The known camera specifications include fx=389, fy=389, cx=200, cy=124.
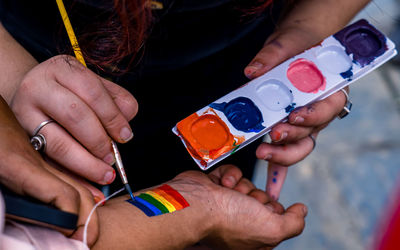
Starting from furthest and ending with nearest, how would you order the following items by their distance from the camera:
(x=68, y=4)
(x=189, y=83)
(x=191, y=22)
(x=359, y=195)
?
1. (x=359, y=195)
2. (x=189, y=83)
3. (x=191, y=22)
4. (x=68, y=4)

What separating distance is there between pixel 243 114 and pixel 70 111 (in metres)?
0.38

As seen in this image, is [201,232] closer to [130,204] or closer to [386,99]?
[130,204]

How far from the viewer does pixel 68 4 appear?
0.81 metres

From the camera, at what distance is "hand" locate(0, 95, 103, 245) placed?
0.59m

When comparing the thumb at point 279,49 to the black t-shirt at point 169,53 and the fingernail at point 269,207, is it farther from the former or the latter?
the fingernail at point 269,207

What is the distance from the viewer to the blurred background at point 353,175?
1.76 m

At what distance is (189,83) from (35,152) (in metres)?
0.49

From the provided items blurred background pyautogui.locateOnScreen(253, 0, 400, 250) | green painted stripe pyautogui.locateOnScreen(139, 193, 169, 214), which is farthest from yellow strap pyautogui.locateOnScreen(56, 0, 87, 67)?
blurred background pyautogui.locateOnScreen(253, 0, 400, 250)

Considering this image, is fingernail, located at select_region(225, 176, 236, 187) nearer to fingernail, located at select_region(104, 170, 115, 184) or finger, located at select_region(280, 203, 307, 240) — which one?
finger, located at select_region(280, 203, 307, 240)

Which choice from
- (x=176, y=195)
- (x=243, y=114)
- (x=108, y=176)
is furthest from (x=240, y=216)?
(x=108, y=176)

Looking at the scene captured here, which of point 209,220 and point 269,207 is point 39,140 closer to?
point 209,220

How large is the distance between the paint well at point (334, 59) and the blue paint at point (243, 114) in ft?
0.70

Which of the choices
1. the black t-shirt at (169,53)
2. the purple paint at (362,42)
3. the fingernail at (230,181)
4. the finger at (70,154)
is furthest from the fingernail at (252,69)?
the finger at (70,154)

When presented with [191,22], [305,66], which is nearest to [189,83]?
[191,22]
